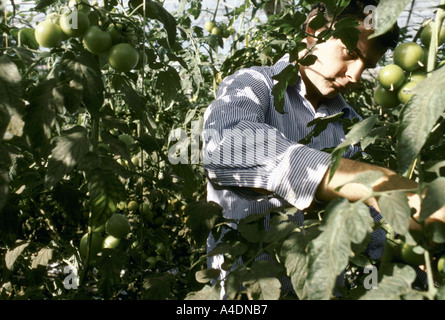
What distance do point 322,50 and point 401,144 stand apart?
0.95 metres

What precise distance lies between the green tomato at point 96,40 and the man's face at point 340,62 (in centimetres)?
72

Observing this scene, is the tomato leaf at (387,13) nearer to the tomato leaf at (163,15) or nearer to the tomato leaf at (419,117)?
the tomato leaf at (419,117)

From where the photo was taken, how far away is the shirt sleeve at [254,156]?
2.95ft

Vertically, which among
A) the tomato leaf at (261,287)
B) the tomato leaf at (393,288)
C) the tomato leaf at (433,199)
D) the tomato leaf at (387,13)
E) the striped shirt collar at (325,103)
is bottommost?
the striped shirt collar at (325,103)

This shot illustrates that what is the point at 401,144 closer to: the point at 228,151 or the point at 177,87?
the point at 228,151

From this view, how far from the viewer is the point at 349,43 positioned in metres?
1.04

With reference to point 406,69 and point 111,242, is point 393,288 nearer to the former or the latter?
point 406,69

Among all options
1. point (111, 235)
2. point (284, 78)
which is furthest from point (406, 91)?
point (111, 235)

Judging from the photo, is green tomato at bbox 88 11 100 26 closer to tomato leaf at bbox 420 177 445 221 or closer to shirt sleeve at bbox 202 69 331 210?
shirt sleeve at bbox 202 69 331 210

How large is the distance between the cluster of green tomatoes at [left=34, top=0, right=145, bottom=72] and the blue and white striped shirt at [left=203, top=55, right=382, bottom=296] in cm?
29

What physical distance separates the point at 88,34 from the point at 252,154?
44cm

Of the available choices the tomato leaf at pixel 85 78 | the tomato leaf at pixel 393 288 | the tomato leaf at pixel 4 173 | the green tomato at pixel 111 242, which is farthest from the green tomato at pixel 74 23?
the tomato leaf at pixel 393 288

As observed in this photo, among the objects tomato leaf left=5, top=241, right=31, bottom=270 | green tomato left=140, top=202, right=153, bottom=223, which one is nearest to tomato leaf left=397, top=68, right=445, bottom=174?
tomato leaf left=5, top=241, right=31, bottom=270

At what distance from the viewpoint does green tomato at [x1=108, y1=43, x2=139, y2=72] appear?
3.22ft
